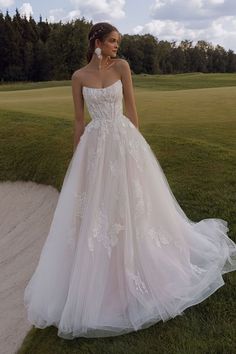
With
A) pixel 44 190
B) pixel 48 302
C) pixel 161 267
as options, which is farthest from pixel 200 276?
pixel 44 190

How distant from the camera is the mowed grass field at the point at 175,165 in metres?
4.44

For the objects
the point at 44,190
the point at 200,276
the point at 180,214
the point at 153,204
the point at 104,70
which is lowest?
the point at 44,190

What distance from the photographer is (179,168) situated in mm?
8836

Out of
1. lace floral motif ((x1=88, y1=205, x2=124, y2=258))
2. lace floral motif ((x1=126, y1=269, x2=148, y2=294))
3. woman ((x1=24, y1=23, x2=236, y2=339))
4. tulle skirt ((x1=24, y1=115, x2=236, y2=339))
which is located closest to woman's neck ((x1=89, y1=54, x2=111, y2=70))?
woman ((x1=24, y1=23, x2=236, y2=339))

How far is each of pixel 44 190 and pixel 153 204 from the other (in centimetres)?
512

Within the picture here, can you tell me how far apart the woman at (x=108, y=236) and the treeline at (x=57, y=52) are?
2143 inches

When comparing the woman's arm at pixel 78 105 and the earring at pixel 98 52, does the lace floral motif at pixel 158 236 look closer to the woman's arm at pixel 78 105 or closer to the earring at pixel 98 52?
the woman's arm at pixel 78 105

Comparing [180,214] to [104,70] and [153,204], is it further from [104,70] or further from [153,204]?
[104,70]

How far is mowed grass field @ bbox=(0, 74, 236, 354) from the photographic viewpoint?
4.44 m

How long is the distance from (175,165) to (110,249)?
4.49m

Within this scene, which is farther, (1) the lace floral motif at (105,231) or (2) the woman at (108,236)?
(1) the lace floral motif at (105,231)

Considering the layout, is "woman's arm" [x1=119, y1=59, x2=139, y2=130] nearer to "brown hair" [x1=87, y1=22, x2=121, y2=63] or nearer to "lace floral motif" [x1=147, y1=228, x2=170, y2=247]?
"brown hair" [x1=87, y1=22, x2=121, y2=63]

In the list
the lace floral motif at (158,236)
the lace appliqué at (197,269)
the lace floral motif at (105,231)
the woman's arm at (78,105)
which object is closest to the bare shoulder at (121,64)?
the woman's arm at (78,105)

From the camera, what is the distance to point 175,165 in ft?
29.5
